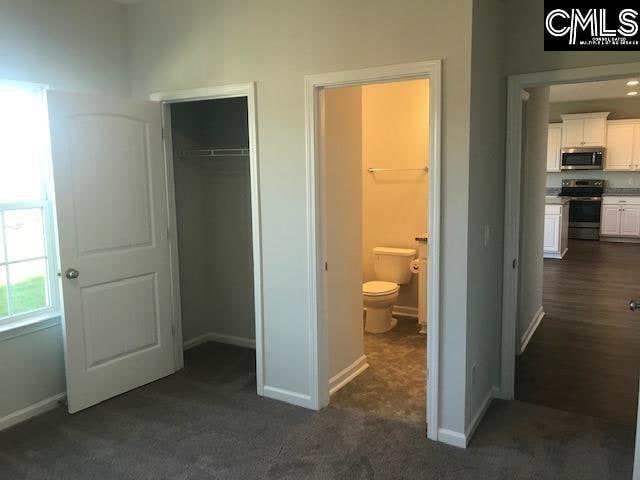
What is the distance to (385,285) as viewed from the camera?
4738 millimetres

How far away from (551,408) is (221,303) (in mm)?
2721

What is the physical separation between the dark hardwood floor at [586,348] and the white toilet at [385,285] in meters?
1.17

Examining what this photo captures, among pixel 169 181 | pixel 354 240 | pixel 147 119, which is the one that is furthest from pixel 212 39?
pixel 354 240

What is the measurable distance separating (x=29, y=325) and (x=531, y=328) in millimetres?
4091

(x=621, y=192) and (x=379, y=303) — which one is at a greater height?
(x=621, y=192)

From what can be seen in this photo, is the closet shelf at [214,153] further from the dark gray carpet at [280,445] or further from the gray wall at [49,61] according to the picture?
the dark gray carpet at [280,445]

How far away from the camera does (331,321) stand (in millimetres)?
3494

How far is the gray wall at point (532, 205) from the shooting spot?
413 cm

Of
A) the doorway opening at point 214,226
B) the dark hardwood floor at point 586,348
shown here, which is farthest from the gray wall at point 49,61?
the dark hardwood floor at point 586,348

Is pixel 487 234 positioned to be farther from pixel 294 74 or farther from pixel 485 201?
pixel 294 74

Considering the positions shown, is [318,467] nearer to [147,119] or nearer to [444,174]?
[444,174]

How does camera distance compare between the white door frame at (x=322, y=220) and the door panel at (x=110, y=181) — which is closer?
the white door frame at (x=322, y=220)

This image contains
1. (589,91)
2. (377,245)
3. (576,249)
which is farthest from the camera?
(576,249)

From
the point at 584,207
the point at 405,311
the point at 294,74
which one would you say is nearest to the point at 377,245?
the point at 405,311
